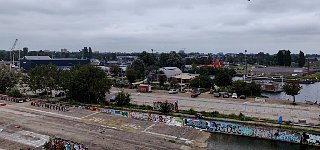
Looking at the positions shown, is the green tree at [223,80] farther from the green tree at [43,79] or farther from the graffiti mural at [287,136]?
the graffiti mural at [287,136]

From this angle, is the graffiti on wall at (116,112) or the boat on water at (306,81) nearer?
the graffiti on wall at (116,112)

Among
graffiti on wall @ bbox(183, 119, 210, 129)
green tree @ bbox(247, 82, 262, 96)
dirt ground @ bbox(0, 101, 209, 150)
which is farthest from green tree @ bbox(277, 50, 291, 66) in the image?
dirt ground @ bbox(0, 101, 209, 150)

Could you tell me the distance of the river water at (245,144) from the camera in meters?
36.1

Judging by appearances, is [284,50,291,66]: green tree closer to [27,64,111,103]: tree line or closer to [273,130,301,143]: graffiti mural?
[27,64,111,103]: tree line

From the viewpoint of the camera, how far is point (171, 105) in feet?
166

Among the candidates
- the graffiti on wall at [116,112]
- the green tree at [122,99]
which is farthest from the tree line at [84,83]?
the graffiti on wall at [116,112]

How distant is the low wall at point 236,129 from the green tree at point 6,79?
1463 inches

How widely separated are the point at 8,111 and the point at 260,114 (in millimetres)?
40125

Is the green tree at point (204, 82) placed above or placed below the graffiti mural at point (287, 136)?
above

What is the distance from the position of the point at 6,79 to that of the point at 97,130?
41194mm

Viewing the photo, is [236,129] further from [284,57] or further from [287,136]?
Answer: [284,57]

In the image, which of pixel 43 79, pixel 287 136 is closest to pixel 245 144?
pixel 287 136

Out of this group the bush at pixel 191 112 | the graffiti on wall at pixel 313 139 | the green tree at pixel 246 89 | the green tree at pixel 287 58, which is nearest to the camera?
the graffiti on wall at pixel 313 139

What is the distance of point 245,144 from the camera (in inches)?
1475
